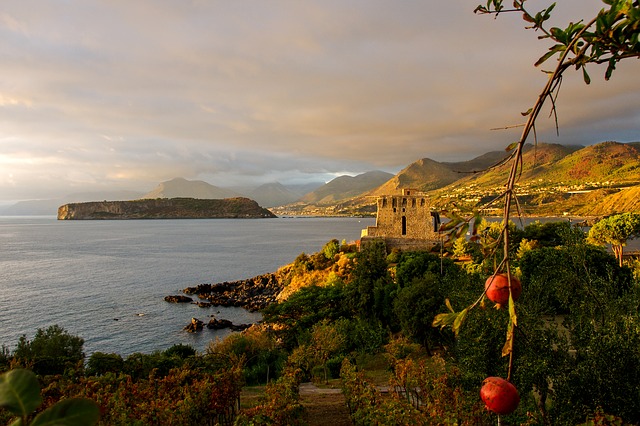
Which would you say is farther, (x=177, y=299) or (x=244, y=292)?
(x=244, y=292)

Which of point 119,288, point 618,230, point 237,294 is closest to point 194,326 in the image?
point 237,294

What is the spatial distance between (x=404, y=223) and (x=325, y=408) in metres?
35.9

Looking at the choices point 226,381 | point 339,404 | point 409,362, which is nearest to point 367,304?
point 339,404

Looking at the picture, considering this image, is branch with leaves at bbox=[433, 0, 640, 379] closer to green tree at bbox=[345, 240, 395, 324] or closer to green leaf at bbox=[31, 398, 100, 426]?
green leaf at bbox=[31, 398, 100, 426]

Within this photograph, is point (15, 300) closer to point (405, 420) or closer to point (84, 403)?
point (405, 420)

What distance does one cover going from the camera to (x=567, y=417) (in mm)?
9148

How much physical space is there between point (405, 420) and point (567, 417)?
13.3 feet

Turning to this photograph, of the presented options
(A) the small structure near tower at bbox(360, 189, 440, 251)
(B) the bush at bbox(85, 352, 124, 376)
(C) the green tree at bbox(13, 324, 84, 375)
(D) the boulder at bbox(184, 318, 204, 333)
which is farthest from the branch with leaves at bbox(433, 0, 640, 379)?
(A) the small structure near tower at bbox(360, 189, 440, 251)

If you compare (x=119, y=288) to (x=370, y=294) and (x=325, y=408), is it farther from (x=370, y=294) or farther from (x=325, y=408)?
(x=325, y=408)

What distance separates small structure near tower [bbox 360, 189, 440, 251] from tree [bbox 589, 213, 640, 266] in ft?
58.7

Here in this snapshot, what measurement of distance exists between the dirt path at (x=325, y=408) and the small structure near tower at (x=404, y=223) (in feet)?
102

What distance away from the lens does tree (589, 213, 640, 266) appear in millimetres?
41094

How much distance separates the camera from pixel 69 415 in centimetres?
117

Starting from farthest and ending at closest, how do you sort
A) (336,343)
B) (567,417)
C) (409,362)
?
(336,343)
(409,362)
(567,417)
